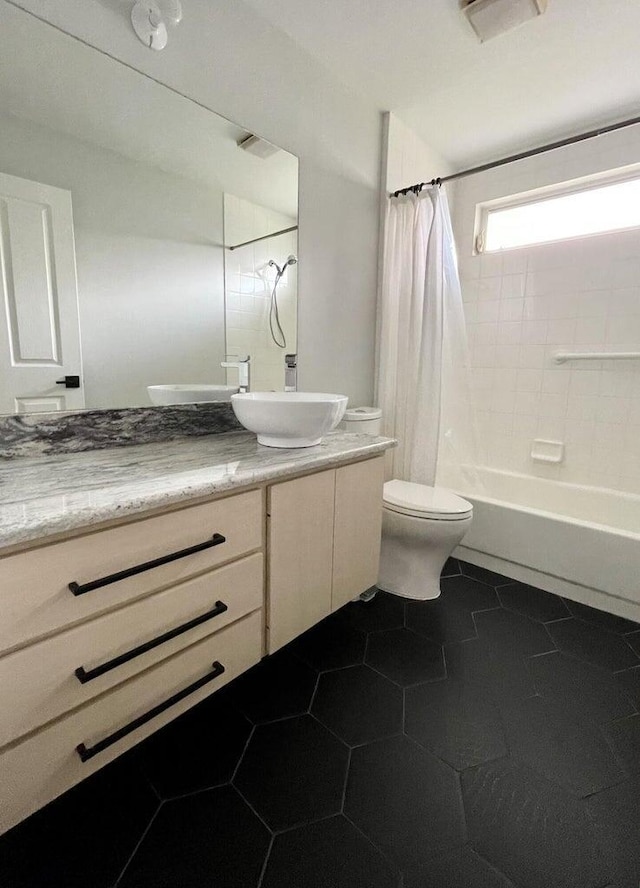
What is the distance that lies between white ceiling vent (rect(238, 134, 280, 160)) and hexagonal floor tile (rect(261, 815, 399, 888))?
212 centimetres

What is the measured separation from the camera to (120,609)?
2.76ft

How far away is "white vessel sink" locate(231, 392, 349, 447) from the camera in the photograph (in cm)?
123

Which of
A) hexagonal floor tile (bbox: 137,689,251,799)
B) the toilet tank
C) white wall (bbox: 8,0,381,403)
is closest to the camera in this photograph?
hexagonal floor tile (bbox: 137,689,251,799)

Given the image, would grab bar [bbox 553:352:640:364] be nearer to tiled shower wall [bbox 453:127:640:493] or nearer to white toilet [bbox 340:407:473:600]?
tiled shower wall [bbox 453:127:640:493]

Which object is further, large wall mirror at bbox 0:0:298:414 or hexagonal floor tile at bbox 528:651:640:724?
hexagonal floor tile at bbox 528:651:640:724

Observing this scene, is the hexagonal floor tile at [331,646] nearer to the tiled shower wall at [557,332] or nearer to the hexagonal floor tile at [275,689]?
the hexagonal floor tile at [275,689]

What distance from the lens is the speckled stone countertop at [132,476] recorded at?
28.7 inches

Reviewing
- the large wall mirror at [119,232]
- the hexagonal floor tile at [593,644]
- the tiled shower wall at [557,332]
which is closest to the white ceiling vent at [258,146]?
the large wall mirror at [119,232]

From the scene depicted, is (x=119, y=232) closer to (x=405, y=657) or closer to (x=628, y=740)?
(x=405, y=657)

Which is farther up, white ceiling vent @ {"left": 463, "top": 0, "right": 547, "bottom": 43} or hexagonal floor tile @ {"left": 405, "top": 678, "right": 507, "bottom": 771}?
white ceiling vent @ {"left": 463, "top": 0, "right": 547, "bottom": 43}

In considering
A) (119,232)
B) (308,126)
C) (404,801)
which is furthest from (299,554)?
(308,126)

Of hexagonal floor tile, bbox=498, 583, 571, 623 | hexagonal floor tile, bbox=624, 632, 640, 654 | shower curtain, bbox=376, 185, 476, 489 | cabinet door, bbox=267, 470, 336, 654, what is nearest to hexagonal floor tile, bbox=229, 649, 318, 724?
cabinet door, bbox=267, 470, 336, 654

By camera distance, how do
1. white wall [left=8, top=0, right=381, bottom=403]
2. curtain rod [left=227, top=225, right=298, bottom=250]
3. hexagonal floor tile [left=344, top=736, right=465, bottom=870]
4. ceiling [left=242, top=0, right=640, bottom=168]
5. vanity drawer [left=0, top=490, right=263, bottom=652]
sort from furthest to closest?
curtain rod [left=227, top=225, right=298, bottom=250] < ceiling [left=242, top=0, right=640, bottom=168] < white wall [left=8, top=0, right=381, bottom=403] < hexagonal floor tile [left=344, top=736, right=465, bottom=870] < vanity drawer [left=0, top=490, right=263, bottom=652]

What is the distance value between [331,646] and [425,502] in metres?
0.71
